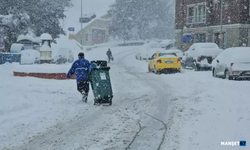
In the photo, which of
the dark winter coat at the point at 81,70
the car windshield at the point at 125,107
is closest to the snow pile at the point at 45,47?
the car windshield at the point at 125,107

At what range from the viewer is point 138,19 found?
2542 inches

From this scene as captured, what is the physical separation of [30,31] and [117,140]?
34.2 metres

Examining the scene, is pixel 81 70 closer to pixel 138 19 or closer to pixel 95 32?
pixel 138 19

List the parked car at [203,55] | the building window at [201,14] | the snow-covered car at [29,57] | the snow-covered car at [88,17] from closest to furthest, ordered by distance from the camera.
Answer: the parked car at [203,55]
the snow-covered car at [29,57]
the building window at [201,14]
the snow-covered car at [88,17]

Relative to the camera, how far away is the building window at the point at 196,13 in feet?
133

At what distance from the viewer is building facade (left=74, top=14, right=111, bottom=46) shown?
230ft

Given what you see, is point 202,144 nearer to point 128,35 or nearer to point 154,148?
point 154,148

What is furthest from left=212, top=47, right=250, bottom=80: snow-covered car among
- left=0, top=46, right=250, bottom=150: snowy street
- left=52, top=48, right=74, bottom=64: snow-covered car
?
left=52, top=48, right=74, bottom=64: snow-covered car

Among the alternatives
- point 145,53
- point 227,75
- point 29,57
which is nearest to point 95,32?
point 145,53

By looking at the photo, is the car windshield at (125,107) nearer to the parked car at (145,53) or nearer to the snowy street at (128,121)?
the snowy street at (128,121)

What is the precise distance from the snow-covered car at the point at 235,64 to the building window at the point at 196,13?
83.0ft

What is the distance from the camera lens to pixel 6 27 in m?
33.5

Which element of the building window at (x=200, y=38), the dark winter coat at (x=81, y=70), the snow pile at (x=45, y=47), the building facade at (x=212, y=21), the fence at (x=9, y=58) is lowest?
the dark winter coat at (x=81, y=70)

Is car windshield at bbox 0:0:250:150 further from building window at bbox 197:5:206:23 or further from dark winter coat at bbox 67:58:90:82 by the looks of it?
building window at bbox 197:5:206:23
